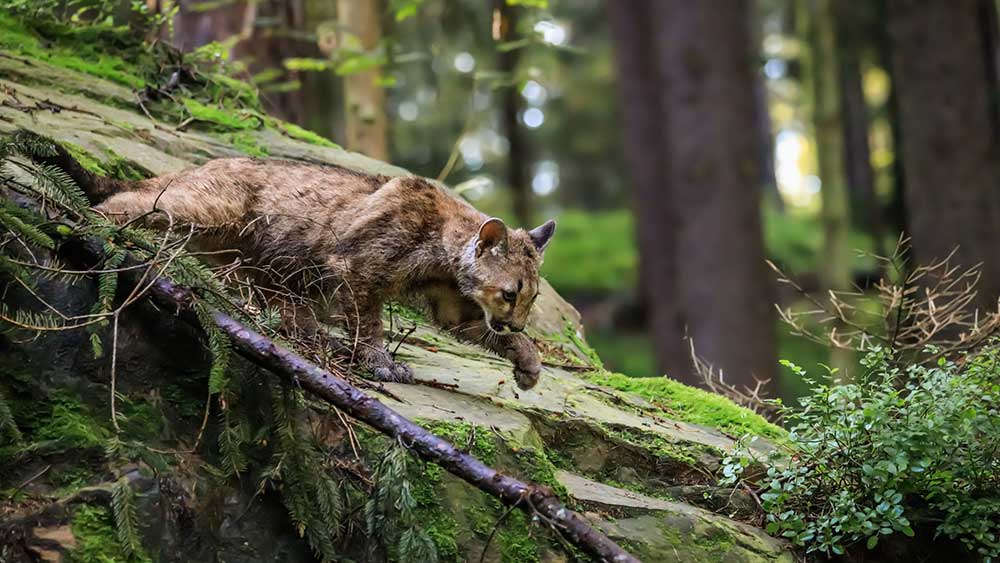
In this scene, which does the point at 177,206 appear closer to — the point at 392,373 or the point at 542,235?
the point at 392,373

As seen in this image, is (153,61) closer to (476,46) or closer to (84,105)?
(84,105)

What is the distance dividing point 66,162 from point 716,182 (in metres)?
10.5

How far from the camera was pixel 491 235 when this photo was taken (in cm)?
570

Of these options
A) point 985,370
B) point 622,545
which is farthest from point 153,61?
point 985,370

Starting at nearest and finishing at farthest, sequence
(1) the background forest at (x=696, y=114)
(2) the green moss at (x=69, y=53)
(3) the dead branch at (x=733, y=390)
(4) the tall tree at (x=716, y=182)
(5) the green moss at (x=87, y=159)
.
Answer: (5) the green moss at (x=87, y=159) < (3) the dead branch at (x=733, y=390) < (2) the green moss at (x=69, y=53) < (1) the background forest at (x=696, y=114) < (4) the tall tree at (x=716, y=182)

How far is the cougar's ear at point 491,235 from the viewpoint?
564cm

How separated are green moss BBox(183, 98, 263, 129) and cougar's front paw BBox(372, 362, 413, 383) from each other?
3.50 meters

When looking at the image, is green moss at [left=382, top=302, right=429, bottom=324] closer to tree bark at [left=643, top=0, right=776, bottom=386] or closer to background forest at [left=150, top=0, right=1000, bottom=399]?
background forest at [left=150, top=0, right=1000, bottom=399]

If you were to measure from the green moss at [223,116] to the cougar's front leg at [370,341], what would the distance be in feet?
10.5

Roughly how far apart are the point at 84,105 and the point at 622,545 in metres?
5.06

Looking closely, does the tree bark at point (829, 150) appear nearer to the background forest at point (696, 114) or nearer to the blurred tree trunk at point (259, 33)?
the background forest at point (696, 114)

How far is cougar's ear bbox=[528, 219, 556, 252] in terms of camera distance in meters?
6.25

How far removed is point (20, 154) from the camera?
15.3 feet

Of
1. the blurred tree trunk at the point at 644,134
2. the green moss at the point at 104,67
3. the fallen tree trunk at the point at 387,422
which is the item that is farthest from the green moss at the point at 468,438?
the blurred tree trunk at the point at 644,134
